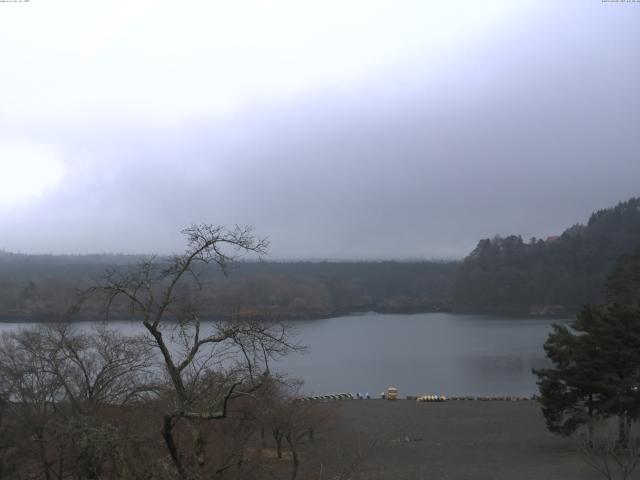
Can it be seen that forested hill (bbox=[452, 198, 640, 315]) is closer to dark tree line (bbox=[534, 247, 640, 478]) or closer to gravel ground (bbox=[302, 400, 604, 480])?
gravel ground (bbox=[302, 400, 604, 480])

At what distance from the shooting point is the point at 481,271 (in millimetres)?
88188

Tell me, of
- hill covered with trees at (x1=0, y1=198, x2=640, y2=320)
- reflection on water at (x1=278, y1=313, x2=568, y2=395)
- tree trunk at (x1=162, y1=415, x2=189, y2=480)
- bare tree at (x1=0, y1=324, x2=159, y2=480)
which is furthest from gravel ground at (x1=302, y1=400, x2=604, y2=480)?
hill covered with trees at (x1=0, y1=198, x2=640, y2=320)

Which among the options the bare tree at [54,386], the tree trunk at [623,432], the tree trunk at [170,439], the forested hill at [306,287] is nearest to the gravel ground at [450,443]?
the tree trunk at [623,432]

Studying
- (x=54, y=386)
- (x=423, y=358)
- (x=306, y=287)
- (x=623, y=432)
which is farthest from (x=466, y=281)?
(x=54, y=386)

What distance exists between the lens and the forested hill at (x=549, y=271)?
7688cm

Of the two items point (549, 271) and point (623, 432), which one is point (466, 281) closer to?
point (549, 271)

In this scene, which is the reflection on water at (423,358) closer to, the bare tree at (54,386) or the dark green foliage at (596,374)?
the dark green foliage at (596,374)

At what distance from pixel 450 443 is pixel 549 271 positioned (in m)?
68.7

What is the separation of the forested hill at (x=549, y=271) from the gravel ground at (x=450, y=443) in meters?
55.7

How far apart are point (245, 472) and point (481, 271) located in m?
85.0

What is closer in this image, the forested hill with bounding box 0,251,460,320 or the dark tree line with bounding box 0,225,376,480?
the dark tree line with bounding box 0,225,376,480

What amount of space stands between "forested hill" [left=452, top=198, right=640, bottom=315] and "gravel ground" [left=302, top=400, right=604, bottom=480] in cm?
5569

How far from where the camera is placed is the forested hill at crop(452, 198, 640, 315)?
7688 centimetres

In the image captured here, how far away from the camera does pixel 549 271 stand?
81.1m
